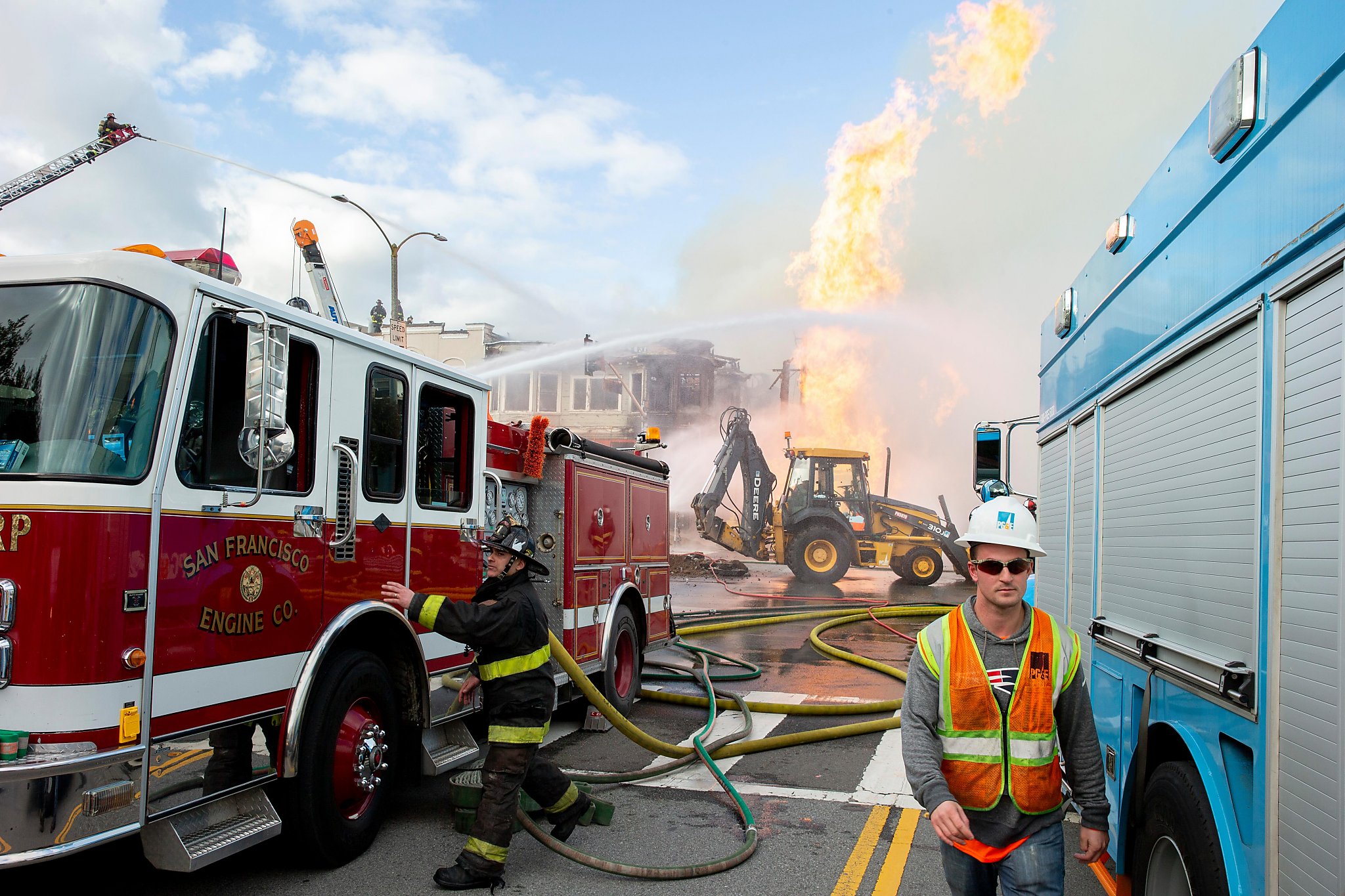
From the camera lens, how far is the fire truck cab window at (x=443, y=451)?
573cm

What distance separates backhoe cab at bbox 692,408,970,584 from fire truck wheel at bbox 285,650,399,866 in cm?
1749

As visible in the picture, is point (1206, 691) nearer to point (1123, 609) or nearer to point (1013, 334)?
point (1123, 609)

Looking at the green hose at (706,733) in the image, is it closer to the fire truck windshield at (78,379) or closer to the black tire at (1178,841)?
the black tire at (1178,841)

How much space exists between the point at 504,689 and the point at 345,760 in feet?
2.66

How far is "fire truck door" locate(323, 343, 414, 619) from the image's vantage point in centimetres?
485

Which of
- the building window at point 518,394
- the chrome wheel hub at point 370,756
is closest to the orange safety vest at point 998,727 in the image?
the chrome wheel hub at point 370,756

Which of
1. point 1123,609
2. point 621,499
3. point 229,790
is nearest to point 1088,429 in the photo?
point 1123,609

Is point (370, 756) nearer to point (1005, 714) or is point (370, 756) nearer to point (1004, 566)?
point (1005, 714)

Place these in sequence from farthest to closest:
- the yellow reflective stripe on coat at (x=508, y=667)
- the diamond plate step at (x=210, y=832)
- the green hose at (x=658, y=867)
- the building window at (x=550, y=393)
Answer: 1. the building window at (x=550, y=393)
2. the yellow reflective stripe on coat at (x=508, y=667)
3. the green hose at (x=658, y=867)
4. the diamond plate step at (x=210, y=832)

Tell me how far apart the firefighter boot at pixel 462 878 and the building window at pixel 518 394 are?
130ft

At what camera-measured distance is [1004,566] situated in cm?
270

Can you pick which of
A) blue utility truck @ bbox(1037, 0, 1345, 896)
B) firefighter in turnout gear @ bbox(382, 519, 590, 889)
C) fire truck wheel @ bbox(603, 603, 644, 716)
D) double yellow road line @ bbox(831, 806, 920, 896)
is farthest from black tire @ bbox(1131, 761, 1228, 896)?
fire truck wheel @ bbox(603, 603, 644, 716)

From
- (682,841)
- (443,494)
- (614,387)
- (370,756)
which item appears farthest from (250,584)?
(614,387)

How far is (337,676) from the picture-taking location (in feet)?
15.3
